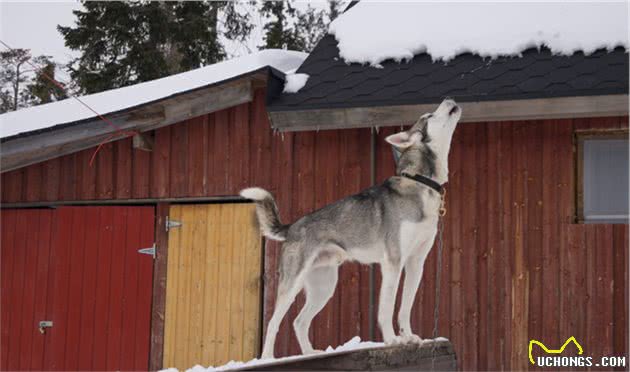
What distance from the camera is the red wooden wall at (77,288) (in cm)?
894

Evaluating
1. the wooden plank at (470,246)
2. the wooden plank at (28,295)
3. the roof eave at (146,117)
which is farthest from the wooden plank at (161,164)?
the wooden plank at (470,246)

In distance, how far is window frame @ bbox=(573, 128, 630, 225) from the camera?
23.7 ft

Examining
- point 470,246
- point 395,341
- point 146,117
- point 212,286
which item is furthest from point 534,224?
point 146,117

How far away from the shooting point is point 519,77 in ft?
22.3

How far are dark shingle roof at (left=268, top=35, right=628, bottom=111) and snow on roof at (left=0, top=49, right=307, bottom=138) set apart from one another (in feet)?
2.29

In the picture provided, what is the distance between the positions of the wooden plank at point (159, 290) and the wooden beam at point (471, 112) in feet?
6.70

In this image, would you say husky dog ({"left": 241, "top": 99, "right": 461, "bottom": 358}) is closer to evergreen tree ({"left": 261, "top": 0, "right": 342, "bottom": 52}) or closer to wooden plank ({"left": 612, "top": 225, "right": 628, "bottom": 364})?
wooden plank ({"left": 612, "top": 225, "right": 628, "bottom": 364})

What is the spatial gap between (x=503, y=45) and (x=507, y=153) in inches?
39.5

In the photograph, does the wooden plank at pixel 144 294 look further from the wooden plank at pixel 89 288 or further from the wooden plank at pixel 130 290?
the wooden plank at pixel 89 288

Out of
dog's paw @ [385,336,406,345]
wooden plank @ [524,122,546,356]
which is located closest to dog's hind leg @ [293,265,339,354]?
dog's paw @ [385,336,406,345]

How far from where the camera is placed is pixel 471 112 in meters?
7.03

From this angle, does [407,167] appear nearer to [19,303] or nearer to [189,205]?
[189,205]

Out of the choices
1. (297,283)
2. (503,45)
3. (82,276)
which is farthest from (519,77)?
(82,276)

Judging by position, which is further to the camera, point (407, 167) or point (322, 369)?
point (407, 167)
